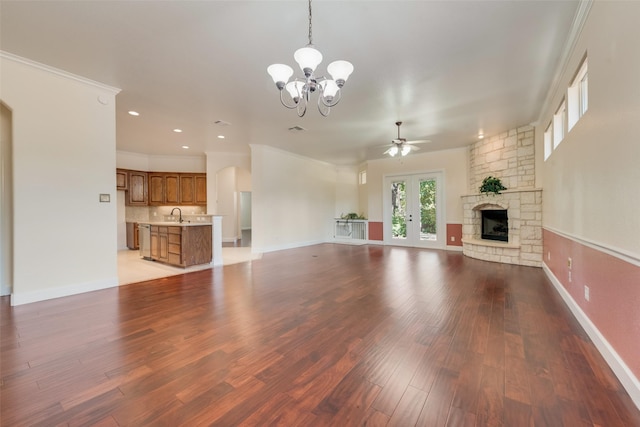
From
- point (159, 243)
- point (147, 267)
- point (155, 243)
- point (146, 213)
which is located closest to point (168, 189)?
point (146, 213)

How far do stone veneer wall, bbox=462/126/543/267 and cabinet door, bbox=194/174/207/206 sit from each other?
7.61 m

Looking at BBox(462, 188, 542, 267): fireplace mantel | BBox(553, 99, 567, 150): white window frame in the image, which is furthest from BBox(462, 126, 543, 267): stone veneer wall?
BBox(553, 99, 567, 150): white window frame

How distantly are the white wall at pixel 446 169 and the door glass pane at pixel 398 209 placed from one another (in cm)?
40

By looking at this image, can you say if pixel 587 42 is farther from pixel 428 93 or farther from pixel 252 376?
pixel 252 376

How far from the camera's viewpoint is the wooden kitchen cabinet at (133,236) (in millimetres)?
7344

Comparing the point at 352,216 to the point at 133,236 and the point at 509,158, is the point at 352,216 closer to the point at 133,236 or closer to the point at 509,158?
the point at 509,158

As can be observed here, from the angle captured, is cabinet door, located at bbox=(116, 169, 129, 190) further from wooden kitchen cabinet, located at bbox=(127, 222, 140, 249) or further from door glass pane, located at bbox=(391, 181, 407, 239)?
door glass pane, located at bbox=(391, 181, 407, 239)

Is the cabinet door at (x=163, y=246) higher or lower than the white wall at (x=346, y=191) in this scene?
lower

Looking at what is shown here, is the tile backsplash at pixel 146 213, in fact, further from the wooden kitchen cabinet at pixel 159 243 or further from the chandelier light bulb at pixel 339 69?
the chandelier light bulb at pixel 339 69

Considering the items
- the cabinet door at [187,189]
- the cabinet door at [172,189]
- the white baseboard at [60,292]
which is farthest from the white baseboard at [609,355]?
the cabinet door at [172,189]

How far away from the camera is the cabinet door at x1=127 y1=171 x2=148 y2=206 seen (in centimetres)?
743

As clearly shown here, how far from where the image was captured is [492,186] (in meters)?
5.71

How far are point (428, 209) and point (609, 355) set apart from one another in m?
5.95

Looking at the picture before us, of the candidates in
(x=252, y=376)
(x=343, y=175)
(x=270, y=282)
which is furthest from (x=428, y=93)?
(x=343, y=175)
